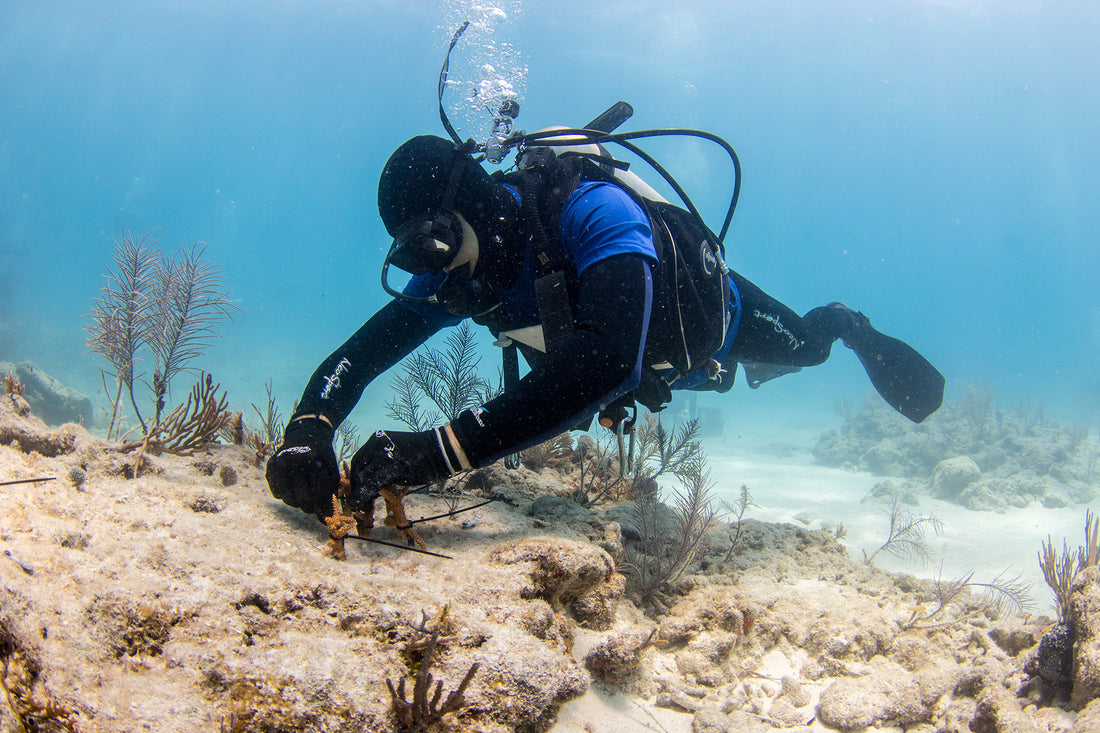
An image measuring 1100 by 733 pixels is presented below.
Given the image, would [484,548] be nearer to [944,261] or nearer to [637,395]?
[637,395]

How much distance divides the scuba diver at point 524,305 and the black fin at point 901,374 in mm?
2649

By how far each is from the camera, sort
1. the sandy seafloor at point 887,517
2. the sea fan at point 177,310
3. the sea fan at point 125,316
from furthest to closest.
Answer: the sandy seafloor at point 887,517, the sea fan at point 177,310, the sea fan at point 125,316

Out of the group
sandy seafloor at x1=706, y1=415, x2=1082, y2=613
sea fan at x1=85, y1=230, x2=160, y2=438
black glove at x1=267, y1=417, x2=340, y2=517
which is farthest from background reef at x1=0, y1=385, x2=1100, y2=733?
sandy seafloor at x1=706, y1=415, x2=1082, y2=613

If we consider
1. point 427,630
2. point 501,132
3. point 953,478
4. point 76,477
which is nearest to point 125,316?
point 76,477

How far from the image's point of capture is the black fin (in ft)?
16.6

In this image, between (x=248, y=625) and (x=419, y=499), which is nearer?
(x=248, y=625)

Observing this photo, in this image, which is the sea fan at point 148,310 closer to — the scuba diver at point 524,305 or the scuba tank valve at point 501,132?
the scuba diver at point 524,305

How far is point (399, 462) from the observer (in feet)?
6.59

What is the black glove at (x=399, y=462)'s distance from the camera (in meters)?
2.00

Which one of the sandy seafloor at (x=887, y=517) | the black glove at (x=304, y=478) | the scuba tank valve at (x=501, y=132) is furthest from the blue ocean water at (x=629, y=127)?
the black glove at (x=304, y=478)

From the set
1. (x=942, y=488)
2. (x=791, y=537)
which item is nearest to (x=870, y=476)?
(x=942, y=488)

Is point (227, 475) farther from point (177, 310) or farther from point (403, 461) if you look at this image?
point (177, 310)

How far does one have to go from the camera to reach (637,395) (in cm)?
302

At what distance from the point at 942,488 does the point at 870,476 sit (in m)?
2.73
